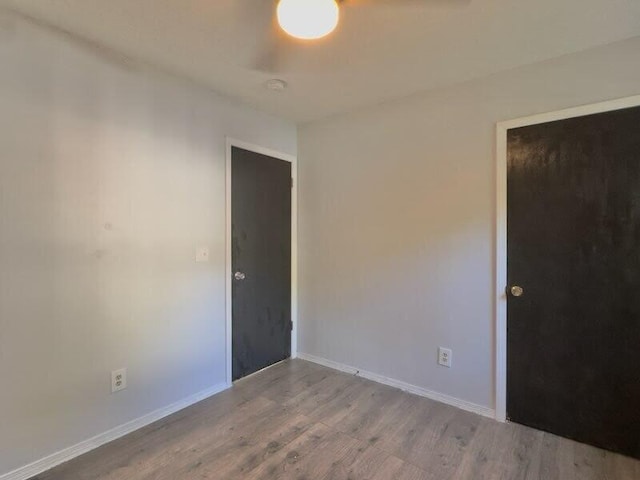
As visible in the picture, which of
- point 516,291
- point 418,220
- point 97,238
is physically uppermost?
point 418,220

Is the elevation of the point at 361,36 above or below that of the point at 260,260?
above

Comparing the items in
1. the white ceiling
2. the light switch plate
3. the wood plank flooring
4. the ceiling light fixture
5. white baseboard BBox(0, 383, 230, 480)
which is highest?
the white ceiling

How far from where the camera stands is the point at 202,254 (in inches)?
98.7

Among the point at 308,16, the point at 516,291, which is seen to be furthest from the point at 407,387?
the point at 308,16

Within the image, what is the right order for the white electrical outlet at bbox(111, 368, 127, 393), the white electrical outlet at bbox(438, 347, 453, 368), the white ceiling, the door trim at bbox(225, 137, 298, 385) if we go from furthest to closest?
the door trim at bbox(225, 137, 298, 385) < the white electrical outlet at bbox(438, 347, 453, 368) < the white electrical outlet at bbox(111, 368, 127, 393) < the white ceiling

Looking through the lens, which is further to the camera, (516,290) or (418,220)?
(418,220)

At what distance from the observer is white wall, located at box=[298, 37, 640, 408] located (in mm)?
2166

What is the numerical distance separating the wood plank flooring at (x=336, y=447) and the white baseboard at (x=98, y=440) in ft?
0.14

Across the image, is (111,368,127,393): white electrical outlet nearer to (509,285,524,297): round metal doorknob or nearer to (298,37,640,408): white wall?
(298,37,640,408): white wall

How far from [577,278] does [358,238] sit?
5.01 ft

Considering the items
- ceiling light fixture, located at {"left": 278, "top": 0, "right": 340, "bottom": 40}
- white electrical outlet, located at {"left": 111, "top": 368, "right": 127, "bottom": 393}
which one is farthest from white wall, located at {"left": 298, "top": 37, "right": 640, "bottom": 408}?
white electrical outlet, located at {"left": 111, "top": 368, "right": 127, "bottom": 393}

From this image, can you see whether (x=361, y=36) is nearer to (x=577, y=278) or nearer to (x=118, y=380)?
(x=577, y=278)

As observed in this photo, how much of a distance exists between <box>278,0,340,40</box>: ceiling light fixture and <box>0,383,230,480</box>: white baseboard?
238cm

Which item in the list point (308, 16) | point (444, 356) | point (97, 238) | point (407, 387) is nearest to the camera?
point (308, 16)
